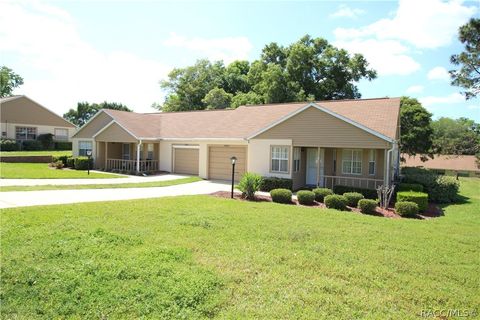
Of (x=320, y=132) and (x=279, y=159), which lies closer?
(x=320, y=132)

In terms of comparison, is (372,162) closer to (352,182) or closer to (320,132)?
(352,182)

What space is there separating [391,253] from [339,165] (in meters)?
11.8

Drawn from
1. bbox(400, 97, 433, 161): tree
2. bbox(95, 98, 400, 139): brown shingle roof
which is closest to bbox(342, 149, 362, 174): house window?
bbox(95, 98, 400, 139): brown shingle roof

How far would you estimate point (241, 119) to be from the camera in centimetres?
2422

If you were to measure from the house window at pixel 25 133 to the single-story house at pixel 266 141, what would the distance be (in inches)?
603

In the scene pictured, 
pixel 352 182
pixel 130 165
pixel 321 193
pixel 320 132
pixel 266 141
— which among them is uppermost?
pixel 320 132

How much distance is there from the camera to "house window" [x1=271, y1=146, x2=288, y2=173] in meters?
18.6

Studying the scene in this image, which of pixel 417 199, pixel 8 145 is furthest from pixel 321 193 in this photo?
pixel 8 145

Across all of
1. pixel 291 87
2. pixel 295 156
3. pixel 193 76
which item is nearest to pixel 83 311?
pixel 295 156

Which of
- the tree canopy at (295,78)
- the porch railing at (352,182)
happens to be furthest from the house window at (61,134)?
the porch railing at (352,182)

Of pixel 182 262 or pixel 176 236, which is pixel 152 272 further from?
pixel 176 236

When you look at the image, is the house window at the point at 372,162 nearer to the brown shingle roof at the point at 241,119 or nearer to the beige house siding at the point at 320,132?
the brown shingle roof at the point at 241,119

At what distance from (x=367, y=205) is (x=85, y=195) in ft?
36.7

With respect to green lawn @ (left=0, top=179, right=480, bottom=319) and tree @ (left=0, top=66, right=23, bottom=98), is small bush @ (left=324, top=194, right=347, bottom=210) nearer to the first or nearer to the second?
green lawn @ (left=0, top=179, right=480, bottom=319)
